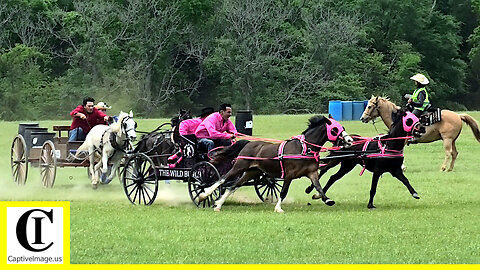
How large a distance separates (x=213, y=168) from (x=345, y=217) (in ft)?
7.72

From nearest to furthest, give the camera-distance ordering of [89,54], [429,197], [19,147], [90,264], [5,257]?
[5,257] < [90,264] < [429,197] < [19,147] < [89,54]

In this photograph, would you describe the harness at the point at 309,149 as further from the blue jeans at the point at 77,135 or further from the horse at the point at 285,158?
the blue jeans at the point at 77,135

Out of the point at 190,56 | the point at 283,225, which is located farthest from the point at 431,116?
the point at 190,56

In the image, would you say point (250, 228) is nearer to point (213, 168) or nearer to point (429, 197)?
point (213, 168)

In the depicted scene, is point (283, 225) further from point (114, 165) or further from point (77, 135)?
point (77, 135)

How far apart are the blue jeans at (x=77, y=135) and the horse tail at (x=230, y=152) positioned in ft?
16.1

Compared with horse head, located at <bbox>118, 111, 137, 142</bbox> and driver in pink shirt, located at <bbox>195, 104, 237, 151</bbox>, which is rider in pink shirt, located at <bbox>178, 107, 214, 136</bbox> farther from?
horse head, located at <bbox>118, 111, 137, 142</bbox>

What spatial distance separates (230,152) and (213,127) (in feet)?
2.21

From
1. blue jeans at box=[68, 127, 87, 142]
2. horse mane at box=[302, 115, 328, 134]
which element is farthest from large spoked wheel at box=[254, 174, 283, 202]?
blue jeans at box=[68, 127, 87, 142]

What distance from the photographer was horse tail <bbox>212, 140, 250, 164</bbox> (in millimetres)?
15391

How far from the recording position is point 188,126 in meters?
16.4

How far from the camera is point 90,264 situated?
1005 centimetres

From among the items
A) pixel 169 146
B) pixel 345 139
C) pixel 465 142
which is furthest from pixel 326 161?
pixel 465 142

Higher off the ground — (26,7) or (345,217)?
(26,7)
